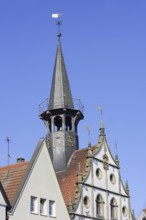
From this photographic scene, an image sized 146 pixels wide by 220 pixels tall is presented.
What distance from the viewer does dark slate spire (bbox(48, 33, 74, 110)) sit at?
194ft

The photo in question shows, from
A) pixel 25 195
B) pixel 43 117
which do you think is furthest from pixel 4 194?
pixel 43 117

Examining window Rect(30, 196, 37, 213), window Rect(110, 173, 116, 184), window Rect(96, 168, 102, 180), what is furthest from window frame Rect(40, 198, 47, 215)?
window Rect(110, 173, 116, 184)

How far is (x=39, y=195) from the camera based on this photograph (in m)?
44.4

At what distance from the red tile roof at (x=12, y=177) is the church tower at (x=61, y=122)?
9.65 metres

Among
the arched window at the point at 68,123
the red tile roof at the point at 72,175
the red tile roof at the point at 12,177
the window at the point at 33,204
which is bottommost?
the window at the point at 33,204

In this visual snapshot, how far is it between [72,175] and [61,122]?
684 centimetres

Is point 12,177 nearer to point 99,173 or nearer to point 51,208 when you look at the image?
point 51,208

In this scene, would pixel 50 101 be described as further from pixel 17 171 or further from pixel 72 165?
pixel 17 171

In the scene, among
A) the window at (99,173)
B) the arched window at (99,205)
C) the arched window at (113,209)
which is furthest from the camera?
the arched window at (113,209)

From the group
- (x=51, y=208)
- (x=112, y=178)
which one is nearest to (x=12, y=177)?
(x=51, y=208)

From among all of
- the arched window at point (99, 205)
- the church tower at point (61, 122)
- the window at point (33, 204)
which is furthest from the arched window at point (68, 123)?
the window at point (33, 204)

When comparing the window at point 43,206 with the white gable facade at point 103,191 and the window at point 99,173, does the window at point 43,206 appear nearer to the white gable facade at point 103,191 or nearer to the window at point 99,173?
the white gable facade at point 103,191

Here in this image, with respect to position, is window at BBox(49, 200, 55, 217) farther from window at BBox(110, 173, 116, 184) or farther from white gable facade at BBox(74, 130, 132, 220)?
window at BBox(110, 173, 116, 184)

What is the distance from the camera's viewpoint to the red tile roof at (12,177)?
142 feet
